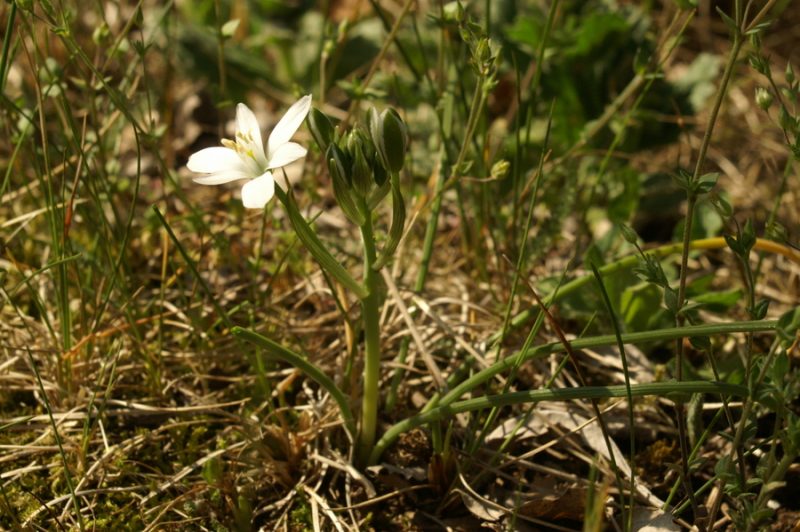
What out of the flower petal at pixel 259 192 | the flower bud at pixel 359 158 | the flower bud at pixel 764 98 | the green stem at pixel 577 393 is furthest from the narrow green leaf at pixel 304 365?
the flower bud at pixel 764 98

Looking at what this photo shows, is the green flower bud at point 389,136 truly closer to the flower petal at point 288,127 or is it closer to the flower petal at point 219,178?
the flower petal at point 288,127

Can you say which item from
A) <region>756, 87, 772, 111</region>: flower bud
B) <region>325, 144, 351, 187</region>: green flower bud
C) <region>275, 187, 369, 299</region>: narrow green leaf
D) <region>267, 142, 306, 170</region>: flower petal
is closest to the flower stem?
<region>275, 187, 369, 299</region>: narrow green leaf

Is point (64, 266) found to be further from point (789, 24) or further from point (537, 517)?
point (789, 24)

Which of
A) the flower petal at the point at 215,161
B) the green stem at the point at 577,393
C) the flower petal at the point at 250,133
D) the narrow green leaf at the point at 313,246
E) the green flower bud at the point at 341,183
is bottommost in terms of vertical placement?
the green stem at the point at 577,393

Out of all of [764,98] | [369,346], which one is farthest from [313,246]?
[764,98]

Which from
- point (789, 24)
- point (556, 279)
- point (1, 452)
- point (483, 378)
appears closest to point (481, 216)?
point (556, 279)

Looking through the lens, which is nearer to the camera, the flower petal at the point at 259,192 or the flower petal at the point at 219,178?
the flower petal at the point at 259,192

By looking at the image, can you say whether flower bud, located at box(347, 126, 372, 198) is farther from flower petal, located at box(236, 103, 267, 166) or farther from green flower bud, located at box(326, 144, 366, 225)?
flower petal, located at box(236, 103, 267, 166)
